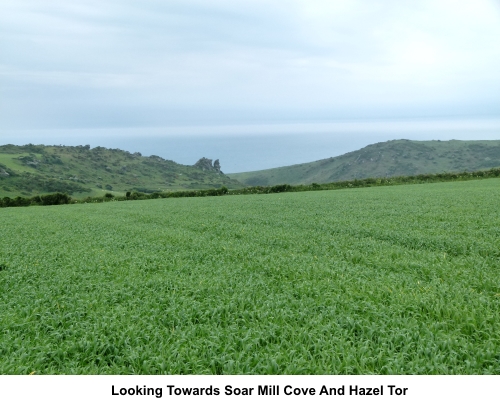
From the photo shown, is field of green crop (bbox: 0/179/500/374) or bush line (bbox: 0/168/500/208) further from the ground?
bush line (bbox: 0/168/500/208)

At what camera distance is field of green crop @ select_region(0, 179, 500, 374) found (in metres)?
5.61

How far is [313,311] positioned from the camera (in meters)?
7.45

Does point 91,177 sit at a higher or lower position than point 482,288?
higher

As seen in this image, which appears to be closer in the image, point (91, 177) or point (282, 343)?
point (282, 343)

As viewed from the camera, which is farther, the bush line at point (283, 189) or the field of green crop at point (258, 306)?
the bush line at point (283, 189)

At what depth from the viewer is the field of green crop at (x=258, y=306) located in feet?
18.4

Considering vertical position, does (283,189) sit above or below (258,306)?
above

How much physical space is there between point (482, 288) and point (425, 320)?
2.71 m

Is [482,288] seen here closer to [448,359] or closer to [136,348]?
[448,359]

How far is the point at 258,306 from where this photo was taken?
7789mm

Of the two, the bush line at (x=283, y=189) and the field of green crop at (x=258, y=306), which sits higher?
the bush line at (x=283, y=189)

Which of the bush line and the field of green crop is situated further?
the bush line

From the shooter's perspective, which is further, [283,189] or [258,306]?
[283,189]
